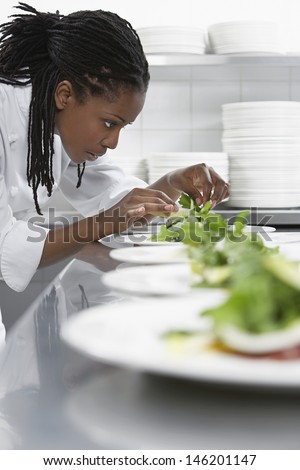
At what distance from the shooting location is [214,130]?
3.15 metres

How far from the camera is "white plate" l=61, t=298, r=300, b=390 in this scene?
43 cm

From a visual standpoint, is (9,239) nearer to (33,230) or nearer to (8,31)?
(33,230)

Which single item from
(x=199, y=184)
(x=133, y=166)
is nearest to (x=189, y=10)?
(x=133, y=166)

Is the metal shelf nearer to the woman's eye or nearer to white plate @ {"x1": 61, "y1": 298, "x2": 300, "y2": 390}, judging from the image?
the woman's eye

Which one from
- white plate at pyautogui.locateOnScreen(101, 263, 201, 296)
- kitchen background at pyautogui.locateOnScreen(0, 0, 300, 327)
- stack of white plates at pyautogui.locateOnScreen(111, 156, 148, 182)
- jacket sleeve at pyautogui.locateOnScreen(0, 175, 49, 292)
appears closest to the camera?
white plate at pyautogui.locateOnScreen(101, 263, 201, 296)

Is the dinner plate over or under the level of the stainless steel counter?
under

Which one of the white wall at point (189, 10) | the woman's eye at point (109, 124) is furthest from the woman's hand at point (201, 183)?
the white wall at point (189, 10)

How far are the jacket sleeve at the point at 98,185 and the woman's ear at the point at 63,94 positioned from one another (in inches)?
16.8

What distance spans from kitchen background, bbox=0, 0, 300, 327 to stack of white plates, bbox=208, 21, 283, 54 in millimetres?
236

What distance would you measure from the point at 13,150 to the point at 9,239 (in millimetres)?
415

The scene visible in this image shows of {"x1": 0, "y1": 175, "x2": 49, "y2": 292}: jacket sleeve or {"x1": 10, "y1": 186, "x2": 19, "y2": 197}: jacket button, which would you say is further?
{"x1": 10, "y1": 186, "x2": 19, "y2": 197}: jacket button

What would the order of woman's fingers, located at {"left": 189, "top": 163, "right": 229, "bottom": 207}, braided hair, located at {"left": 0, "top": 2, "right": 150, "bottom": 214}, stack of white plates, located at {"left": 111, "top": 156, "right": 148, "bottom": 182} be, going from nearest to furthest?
1. braided hair, located at {"left": 0, "top": 2, "right": 150, "bottom": 214}
2. woman's fingers, located at {"left": 189, "top": 163, "right": 229, "bottom": 207}
3. stack of white plates, located at {"left": 111, "top": 156, "right": 148, "bottom": 182}

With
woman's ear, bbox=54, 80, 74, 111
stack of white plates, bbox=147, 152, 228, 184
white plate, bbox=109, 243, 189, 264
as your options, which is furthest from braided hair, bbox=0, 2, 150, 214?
stack of white plates, bbox=147, 152, 228, 184

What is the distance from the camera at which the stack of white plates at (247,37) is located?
8.72 ft
